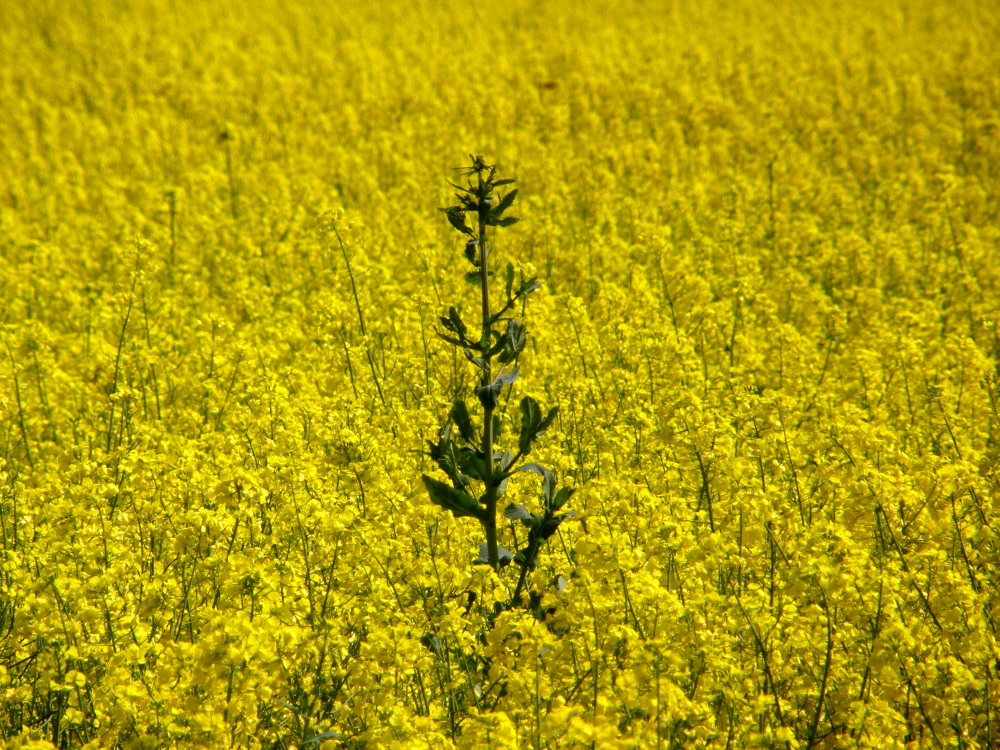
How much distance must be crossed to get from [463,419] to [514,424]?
4.95 feet

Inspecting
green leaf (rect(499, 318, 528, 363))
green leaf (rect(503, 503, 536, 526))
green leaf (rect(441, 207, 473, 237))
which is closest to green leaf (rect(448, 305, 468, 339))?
green leaf (rect(499, 318, 528, 363))

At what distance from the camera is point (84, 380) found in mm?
5215

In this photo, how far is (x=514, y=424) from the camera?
4.50m

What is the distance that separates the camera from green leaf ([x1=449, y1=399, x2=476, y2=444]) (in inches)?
116

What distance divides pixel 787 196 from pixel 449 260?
358 centimetres

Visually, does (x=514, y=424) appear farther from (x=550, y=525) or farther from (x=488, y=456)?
(x=550, y=525)

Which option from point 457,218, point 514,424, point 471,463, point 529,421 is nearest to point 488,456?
point 471,463

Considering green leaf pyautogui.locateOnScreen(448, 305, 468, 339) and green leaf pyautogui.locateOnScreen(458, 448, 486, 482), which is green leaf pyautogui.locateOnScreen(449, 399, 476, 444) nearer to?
green leaf pyautogui.locateOnScreen(458, 448, 486, 482)

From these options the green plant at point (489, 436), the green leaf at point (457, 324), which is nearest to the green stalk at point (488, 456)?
the green plant at point (489, 436)

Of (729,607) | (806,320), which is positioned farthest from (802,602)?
(806,320)

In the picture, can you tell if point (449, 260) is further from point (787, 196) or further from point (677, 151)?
point (677, 151)

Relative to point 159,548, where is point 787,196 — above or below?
above

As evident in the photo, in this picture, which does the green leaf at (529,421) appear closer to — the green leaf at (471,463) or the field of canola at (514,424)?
the green leaf at (471,463)

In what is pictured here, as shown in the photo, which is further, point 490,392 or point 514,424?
point 514,424
